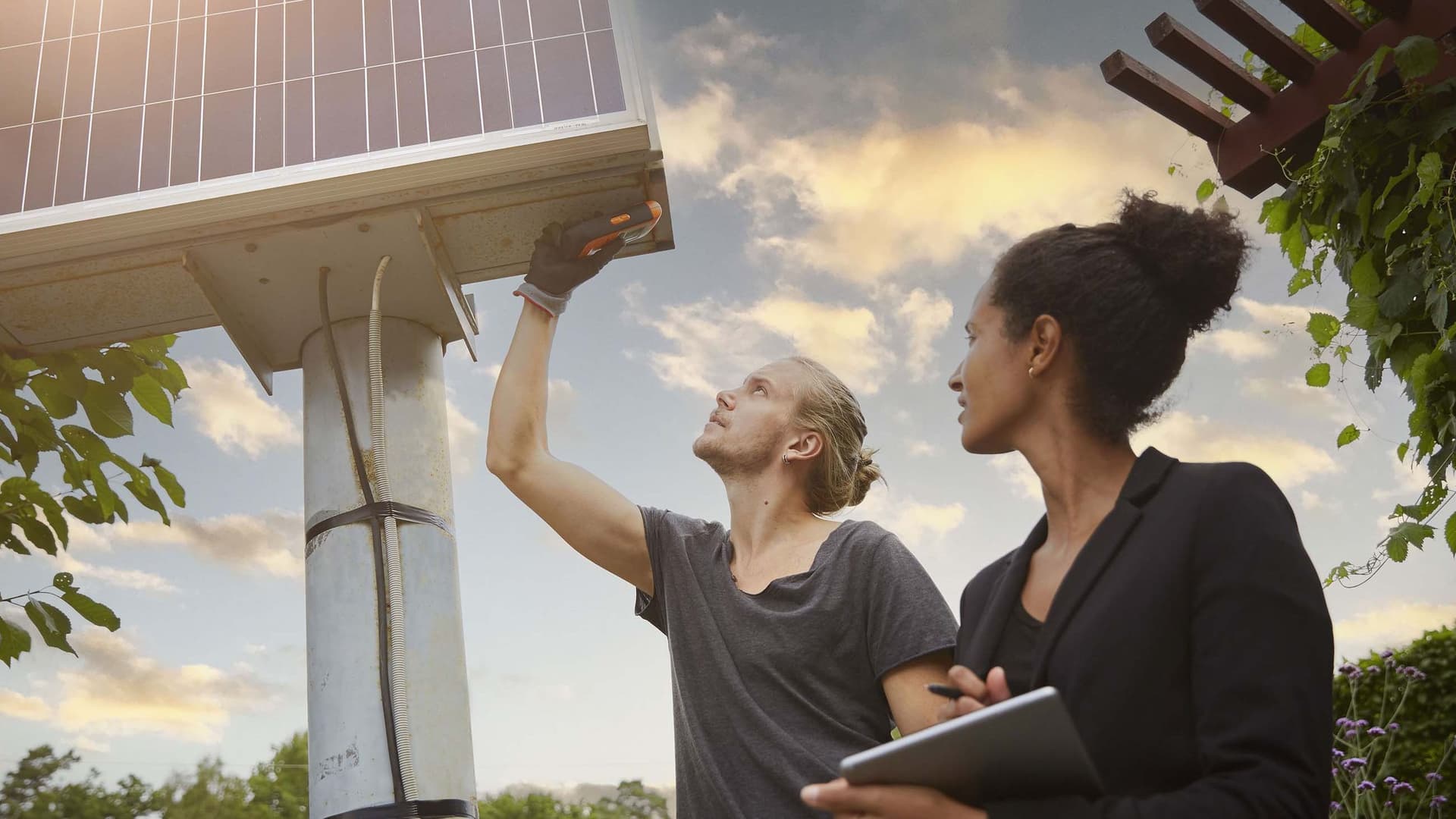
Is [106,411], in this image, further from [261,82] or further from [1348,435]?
[1348,435]

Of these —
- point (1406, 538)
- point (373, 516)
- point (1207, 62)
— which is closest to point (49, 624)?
point (373, 516)

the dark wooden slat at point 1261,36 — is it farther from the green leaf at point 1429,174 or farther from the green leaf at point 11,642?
the green leaf at point 11,642

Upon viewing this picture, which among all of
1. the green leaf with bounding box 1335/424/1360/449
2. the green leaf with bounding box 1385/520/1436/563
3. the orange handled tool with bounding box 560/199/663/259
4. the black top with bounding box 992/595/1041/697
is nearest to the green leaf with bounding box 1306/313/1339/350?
the green leaf with bounding box 1335/424/1360/449

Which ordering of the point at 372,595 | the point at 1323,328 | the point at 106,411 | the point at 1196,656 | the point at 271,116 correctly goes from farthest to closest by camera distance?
the point at 1323,328 → the point at 106,411 → the point at 271,116 → the point at 372,595 → the point at 1196,656

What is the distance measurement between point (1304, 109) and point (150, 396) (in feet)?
10.4

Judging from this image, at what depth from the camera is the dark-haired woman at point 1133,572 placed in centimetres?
104

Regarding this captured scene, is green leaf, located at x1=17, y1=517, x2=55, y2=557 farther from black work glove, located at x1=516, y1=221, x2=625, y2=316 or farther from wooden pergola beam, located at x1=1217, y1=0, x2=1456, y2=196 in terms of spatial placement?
wooden pergola beam, located at x1=1217, y1=0, x2=1456, y2=196

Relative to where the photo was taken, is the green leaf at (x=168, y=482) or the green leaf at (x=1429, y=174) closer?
the green leaf at (x=1429, y=174)

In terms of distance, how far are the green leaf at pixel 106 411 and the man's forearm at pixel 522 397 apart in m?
1.21

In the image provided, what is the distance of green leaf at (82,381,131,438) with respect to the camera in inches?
114

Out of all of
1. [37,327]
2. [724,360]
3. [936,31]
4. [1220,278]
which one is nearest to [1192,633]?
[1220,278]

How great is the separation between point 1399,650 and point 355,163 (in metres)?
5.04

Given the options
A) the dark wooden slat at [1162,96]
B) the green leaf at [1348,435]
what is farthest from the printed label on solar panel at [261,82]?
the green leaf at [1348,435]

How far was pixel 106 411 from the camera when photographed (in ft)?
9.57
